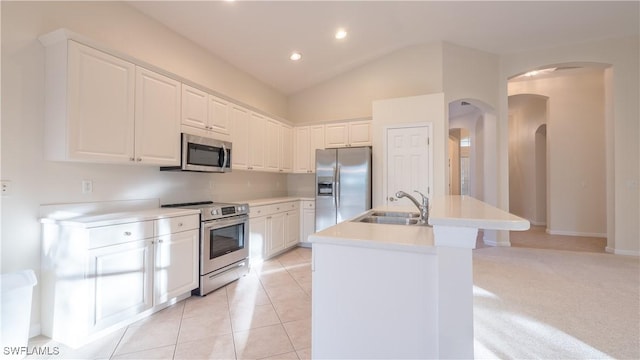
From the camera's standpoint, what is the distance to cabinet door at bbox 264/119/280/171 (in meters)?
4.54

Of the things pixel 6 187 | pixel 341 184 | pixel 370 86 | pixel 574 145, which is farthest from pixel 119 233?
pixel 574 145

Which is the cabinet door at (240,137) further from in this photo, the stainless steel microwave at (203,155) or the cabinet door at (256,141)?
the stainless steel microwave at (203,155)

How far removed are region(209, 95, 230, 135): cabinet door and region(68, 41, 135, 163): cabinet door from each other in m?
0.97

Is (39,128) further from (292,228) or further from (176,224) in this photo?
(292,228)

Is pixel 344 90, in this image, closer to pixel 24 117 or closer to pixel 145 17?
pixel 145 17

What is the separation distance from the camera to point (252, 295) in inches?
115

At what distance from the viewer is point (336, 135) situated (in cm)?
494

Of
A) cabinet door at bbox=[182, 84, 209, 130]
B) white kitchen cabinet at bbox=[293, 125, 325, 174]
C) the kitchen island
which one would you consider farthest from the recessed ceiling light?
the kitchen island

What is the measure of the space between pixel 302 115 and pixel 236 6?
107 inches

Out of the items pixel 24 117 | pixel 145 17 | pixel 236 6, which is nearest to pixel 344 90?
Result: pixel 236 6

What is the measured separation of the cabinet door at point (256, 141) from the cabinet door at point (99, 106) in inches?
69.9

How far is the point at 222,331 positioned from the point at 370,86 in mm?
4347

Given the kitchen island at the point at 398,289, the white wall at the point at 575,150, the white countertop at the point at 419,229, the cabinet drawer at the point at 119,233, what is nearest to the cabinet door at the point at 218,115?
the cabinet drawer at the point at 119,233

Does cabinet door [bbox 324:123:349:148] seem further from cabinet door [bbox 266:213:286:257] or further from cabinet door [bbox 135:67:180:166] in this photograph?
cabinet door [bbox 135:67:180:166]
